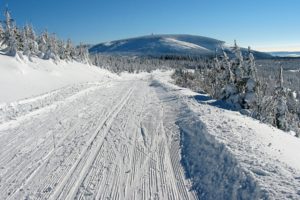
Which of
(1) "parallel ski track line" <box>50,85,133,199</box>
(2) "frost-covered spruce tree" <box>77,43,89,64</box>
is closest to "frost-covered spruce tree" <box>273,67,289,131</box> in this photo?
(1) "parallel ski track line" <box>50,85,133,199</box>

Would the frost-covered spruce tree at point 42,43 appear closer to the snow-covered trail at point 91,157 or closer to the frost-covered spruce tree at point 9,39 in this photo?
the frost-covered spruce tree at point 9,39

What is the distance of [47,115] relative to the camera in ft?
65.6

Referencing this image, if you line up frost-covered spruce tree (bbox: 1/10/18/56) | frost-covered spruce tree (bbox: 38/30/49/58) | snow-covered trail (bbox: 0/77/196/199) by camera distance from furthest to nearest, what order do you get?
frost-covered spruce tree (bbox: 38/30/49/58) → frost-covered spruce tree (bbox: 1/10/18/56) → snow-covered trail (bbox: 0/77/196/199)

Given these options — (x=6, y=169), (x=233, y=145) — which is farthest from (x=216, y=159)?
(x=6, y=169)

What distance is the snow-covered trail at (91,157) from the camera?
336 inches

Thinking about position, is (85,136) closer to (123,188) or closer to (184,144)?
(184,144)

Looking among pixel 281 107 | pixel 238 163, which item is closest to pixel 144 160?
pixel 238 163

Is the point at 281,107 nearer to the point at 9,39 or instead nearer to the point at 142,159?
the point at 142,159

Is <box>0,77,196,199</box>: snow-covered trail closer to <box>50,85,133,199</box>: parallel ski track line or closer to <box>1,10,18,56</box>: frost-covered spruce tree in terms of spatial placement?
<box>50,85,133,199</box>: parallel ski track line

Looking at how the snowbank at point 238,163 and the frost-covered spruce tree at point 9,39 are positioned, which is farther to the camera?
the frost-covered spruce tree at point 9,39

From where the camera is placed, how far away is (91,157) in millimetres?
11484

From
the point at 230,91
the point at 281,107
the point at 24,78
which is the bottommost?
the point at 281,107

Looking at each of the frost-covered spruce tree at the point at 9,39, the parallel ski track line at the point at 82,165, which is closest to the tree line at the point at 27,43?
the frost-covered spruce tree at the point at 9,39

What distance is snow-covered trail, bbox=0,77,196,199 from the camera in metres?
8.54
